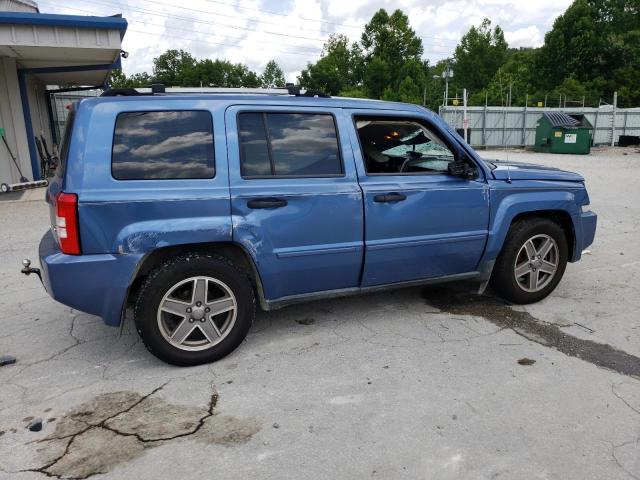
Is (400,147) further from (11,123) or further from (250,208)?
(11,123)

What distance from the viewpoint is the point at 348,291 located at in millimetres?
3904

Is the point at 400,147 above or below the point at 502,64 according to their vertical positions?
below

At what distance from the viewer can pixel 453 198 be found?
13.1 ft

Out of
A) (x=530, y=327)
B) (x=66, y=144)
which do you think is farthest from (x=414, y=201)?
(x=66, y=144)

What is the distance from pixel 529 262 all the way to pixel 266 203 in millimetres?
2475

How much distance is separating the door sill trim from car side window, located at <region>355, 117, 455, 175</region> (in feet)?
2.90

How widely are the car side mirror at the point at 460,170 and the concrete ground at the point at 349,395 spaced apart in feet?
3.95

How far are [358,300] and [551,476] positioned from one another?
2.53m

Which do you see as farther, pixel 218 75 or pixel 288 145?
pixel 218 75

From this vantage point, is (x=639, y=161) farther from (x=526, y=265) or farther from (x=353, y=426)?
(x=353, y=426)

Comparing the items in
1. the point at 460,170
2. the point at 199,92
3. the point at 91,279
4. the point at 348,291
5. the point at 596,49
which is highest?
the point at 596,49

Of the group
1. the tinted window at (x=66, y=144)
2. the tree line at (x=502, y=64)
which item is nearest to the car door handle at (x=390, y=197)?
the tinted window at (x=66, y=144)

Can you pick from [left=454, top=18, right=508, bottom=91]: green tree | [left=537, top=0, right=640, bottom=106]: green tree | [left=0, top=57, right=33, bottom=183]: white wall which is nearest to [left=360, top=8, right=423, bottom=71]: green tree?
[left=454, top=18, right=508, bottom=91]: green tree

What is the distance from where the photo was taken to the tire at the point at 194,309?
129 inches
